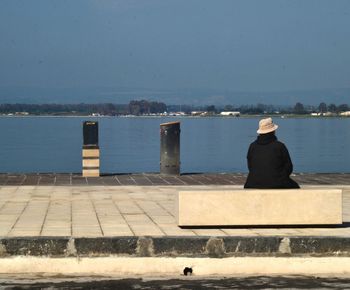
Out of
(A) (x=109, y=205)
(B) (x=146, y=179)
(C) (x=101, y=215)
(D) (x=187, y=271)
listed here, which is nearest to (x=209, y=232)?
(D) (x=187, y=271)

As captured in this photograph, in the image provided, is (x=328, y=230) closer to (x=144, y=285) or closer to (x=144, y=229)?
(x=144, y=229)

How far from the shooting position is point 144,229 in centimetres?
1077

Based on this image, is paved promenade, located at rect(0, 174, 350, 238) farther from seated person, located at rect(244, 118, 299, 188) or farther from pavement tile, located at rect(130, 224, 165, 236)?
seated person, located at rect(244, 118, 299, 188)

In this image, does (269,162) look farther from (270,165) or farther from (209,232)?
(209,232)

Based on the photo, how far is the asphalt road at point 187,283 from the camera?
8.80m

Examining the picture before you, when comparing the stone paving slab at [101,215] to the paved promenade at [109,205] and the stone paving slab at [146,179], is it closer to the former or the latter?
the paved promenade at [109,205]

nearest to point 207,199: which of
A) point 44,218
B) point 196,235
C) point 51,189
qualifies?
point 196,235

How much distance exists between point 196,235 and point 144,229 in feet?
2.90

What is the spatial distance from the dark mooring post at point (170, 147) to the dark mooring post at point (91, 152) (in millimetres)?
1622

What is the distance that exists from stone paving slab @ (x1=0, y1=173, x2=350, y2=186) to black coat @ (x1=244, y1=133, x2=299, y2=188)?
7.21 m

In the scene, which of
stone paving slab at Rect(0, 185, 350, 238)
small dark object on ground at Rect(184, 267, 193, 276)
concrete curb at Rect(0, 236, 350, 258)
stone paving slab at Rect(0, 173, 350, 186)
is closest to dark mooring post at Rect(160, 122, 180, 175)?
stone paving slab at Rect(0, 173, 350, 186)

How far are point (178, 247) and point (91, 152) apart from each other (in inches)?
432

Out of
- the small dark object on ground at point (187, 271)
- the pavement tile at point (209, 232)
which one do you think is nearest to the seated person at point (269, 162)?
the pavement tile at point (209, 232)

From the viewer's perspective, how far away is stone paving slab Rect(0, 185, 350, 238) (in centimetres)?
1044
